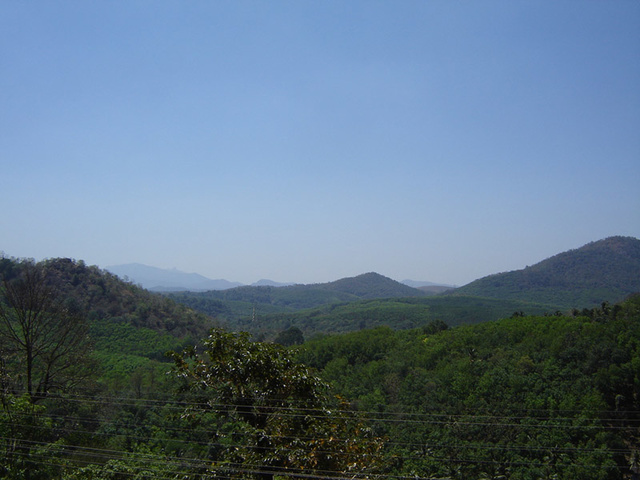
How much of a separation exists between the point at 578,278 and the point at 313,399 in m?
135

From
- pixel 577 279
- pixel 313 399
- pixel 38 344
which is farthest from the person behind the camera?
pixel 577 279

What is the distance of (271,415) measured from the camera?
31.2 feet

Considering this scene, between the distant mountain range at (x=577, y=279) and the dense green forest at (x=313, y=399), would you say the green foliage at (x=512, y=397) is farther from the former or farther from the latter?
the distant mountain range at (x=577, y=279)

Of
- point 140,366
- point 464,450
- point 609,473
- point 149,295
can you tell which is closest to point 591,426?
point 609,473

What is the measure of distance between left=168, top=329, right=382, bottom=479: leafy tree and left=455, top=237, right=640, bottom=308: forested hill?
353 ft

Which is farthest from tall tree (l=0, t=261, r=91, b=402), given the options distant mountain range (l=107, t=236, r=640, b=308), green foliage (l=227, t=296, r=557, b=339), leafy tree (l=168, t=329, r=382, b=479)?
distant mountain range (l=107, t=236, r=640, b=308)

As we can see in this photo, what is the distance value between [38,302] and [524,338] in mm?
30040

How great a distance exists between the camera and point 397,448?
22.6 meters

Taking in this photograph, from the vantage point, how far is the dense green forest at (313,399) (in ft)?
31.8

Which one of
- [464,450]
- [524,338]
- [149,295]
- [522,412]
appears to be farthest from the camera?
[149,295]

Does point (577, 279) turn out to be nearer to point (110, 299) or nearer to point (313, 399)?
point (110, 299)

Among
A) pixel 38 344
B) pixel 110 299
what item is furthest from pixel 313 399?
pixel 110 299

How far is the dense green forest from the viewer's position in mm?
9680

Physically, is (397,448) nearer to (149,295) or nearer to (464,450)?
(464,450)
